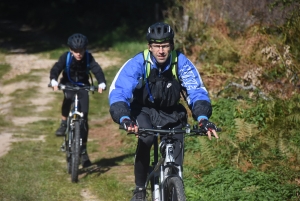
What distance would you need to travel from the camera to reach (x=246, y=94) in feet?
35.8

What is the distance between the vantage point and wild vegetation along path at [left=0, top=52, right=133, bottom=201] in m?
10.9

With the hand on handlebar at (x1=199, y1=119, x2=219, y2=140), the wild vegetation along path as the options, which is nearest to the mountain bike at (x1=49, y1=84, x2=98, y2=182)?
the wild vegetation along path

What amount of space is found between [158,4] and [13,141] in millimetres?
16976

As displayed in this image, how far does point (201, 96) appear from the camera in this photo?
575 centimetres

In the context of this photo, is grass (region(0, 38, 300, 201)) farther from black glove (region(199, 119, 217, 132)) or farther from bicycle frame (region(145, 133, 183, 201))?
black glove (region(199, 119, 217, 132))

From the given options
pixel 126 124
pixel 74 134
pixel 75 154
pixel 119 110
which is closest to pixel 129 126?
pixel 126 124

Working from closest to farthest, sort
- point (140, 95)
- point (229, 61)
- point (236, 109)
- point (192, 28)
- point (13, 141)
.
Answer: point (140, 95) → point (236, 109) → point (13, 141) → point (229, 61) → point (192, 28)

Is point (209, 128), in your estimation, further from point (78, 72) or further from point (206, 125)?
point (78, 72)

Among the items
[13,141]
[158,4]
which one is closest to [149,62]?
[13,141]

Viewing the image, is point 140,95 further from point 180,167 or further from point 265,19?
point 265,19

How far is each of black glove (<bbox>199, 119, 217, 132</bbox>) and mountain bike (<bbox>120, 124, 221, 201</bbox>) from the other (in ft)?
0.16

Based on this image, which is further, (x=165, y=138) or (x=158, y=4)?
(x=158, y=4)

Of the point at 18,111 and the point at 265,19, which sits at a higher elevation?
the point at 265,19

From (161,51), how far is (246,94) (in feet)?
17.9
